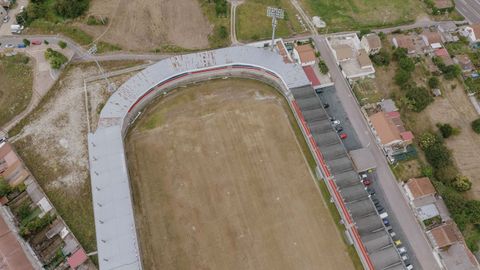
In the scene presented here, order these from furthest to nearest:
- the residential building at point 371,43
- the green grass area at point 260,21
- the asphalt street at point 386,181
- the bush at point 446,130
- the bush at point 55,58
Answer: the green grass area at point 260,21, the residential building at point 371,43, the bush at point 55,58, the bush at point 446,130, the asphalt street at point 386,181

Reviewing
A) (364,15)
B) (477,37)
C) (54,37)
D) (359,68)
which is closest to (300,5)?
(364,15)

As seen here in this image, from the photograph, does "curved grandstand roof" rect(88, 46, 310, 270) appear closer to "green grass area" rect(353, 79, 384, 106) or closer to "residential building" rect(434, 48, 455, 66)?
"green grass area" rect(353, 79, 384, 106)

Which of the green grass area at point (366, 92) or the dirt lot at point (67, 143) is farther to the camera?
the green grass area at point (366, 92)

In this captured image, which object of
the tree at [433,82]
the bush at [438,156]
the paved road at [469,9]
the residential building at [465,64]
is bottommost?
the bush at [438,156]

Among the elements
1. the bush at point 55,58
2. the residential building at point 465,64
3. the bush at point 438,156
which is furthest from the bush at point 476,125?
the bush at point 55,58

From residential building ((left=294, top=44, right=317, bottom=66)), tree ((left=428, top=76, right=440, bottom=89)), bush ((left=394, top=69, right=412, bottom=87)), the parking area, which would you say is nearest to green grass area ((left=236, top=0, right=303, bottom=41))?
residential building ((left=294, top=44, right=317, bottom=66))

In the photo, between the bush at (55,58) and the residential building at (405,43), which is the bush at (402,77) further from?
the bush at (55,58)

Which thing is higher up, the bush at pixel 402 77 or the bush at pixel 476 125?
the bush at pixel 402 77

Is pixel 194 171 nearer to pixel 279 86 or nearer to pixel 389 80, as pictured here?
pixel 279 86
